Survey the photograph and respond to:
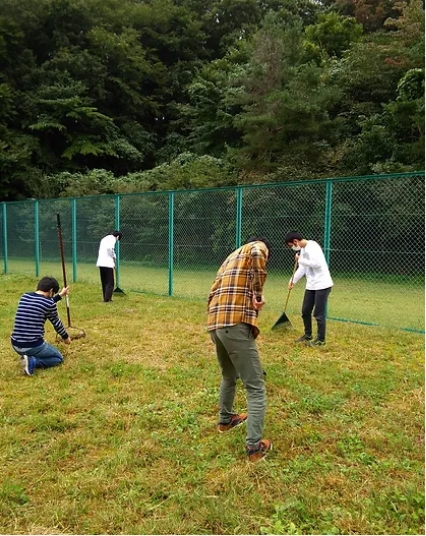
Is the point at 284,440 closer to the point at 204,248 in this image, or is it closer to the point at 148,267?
the point at 204,248

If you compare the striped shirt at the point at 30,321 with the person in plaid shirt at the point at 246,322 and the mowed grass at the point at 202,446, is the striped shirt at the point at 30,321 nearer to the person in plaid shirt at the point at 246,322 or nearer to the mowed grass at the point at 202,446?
the mowed grass at the point at 202,446

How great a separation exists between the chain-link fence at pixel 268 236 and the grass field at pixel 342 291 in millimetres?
21

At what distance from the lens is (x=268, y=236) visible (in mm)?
11164

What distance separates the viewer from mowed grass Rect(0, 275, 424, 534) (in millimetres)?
2697

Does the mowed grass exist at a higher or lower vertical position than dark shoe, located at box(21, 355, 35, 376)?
lower

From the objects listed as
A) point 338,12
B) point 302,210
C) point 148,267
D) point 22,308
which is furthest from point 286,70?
point 22,308

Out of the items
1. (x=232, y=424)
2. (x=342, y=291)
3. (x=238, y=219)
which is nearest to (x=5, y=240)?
(x=238, y=219)

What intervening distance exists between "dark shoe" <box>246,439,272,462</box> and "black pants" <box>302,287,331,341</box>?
2755mm

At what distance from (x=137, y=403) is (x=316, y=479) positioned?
179 cm

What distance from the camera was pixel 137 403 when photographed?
4.27m

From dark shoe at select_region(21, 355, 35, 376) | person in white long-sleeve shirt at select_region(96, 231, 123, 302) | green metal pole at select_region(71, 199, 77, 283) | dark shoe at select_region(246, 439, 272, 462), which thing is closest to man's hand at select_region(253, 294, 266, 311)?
dark shoe at select_region(246, 439, 272, 462)

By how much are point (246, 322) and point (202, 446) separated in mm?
961

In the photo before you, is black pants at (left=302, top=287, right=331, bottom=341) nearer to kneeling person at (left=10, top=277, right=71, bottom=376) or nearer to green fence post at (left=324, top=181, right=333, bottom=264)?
green fence post at (left=324, top=181, right=333, bottom=264)

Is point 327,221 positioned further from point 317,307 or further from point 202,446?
point 202,446
